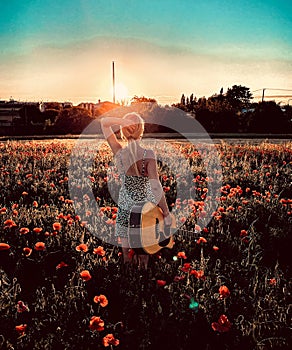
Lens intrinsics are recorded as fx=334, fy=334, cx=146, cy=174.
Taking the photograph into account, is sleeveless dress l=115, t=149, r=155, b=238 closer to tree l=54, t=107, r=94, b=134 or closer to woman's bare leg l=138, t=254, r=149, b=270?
woman's bare leg l=138, t=254, r=149, b=270

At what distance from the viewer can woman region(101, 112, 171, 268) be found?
3.27m

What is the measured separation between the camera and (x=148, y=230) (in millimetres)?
3113

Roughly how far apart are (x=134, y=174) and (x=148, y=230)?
0.65 meters

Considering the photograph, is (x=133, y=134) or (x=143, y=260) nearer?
(x=133, y=134)

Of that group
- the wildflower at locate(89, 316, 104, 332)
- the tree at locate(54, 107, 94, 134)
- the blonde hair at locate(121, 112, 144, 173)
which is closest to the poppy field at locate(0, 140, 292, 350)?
the wildflower at locate(89, 316, 104, 332)

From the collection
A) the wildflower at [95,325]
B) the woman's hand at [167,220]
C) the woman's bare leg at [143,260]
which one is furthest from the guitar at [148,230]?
the wildflower at [95,325]

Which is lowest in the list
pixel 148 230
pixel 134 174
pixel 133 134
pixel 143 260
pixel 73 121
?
pixel 143 260

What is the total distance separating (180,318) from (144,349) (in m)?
0.42

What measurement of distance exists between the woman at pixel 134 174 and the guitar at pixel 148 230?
12 centimetres

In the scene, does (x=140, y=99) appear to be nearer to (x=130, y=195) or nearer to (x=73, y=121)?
(x=73, y=121)

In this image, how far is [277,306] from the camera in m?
2.72

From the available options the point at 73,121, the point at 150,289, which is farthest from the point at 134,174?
the point at 73,121

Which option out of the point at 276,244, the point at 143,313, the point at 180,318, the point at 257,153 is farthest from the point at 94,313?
the point at 257,153

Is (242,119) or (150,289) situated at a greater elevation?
(242,119)
